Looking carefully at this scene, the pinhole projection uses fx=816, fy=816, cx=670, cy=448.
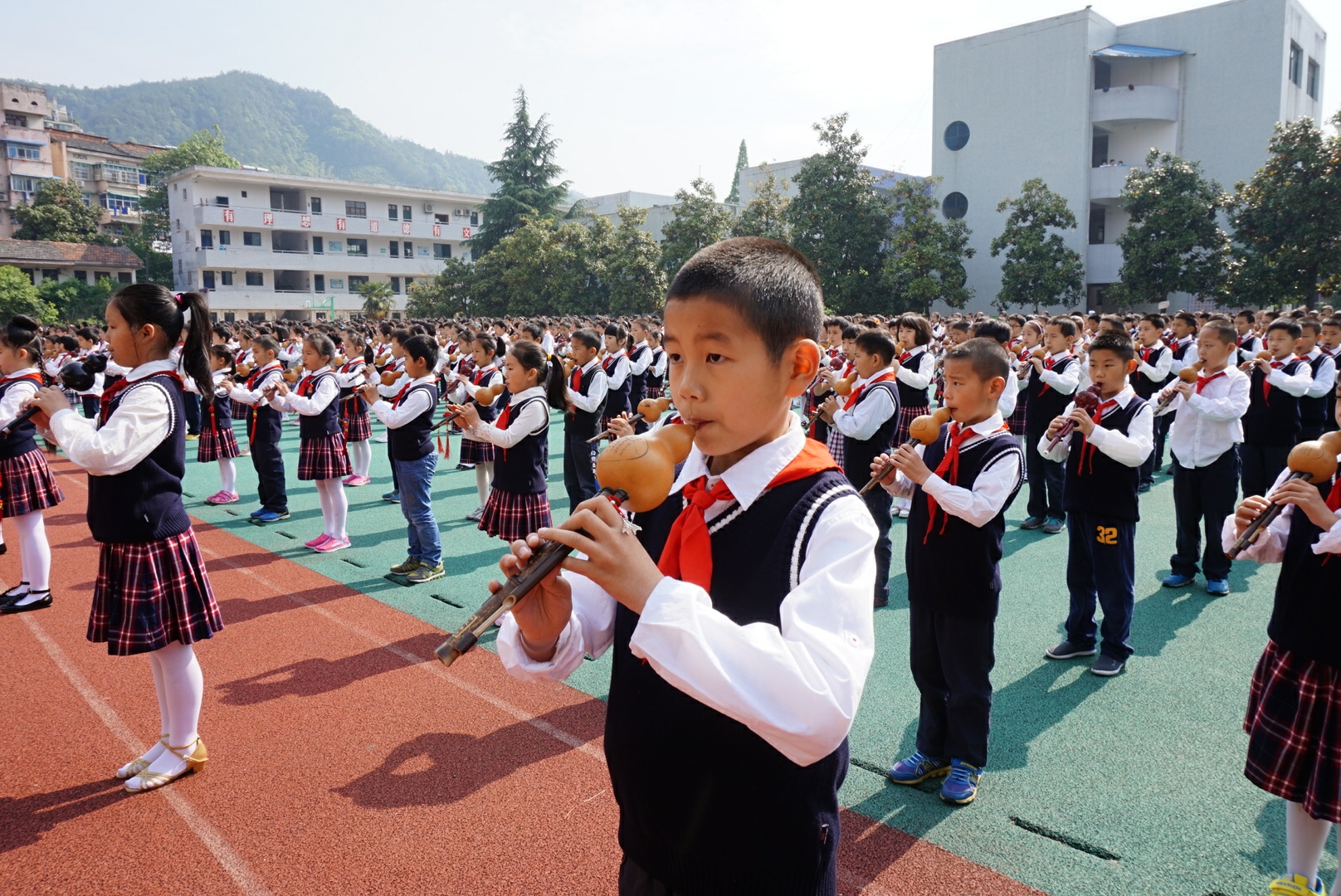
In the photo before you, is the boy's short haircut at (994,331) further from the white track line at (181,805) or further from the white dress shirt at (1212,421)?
the white track line at (181,805)

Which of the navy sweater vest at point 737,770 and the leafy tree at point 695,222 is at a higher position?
the leafy tree at point 695,222

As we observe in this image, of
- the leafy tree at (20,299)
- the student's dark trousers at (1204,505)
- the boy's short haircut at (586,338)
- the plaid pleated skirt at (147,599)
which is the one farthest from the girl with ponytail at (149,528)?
the leafy tree at (20,299)

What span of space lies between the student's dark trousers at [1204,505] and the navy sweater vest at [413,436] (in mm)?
6029

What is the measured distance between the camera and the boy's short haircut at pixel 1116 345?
4.78 metres

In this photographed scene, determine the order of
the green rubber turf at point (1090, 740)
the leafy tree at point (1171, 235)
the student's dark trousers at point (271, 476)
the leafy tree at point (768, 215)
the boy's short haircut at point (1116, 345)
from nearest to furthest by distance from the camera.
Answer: the green rubber turf at point (1090, 740) < the boy's short haircut at point (1116, 345) < the student's dark trousers at point (271, 476) < the leafy tree at point (1171, 235) < the leafy tree at point (768, 215)

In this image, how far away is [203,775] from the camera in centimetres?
390

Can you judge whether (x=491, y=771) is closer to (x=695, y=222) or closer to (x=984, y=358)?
(x=984, y=358)

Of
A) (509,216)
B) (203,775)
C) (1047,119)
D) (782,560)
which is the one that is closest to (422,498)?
(203,775)

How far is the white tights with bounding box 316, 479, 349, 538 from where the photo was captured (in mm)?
7859

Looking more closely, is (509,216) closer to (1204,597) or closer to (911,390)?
(911,390)

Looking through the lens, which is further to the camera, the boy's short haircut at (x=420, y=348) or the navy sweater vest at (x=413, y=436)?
the boy's short haircut at (x=420, y=348)

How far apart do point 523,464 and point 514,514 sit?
1.30ft

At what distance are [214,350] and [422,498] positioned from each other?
6.12m

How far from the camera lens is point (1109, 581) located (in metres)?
4.82
